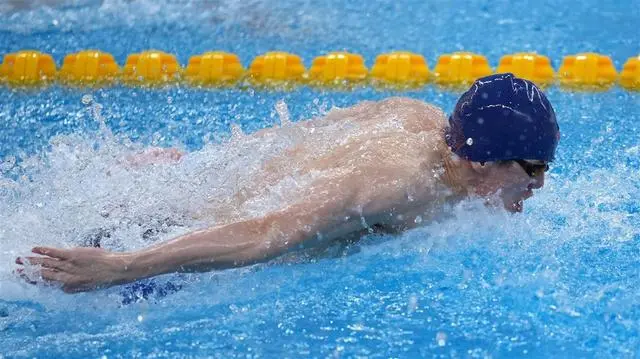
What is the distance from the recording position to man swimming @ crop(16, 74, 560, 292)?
102 inches

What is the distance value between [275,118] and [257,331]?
1.82 m

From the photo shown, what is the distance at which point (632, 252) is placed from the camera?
334cm

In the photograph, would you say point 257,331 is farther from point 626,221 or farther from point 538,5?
point 538,5

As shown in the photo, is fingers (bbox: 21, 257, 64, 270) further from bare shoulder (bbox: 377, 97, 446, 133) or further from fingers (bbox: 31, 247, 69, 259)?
bare shoulder (bbox: 377, 97, 446, 133)

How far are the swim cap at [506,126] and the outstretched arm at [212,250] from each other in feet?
1.40

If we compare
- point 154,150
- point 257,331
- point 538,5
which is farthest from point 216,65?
point 257,331

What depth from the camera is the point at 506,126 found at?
290 cm

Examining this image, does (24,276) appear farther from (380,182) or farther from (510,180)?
(510,180)

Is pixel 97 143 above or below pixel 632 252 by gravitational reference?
above

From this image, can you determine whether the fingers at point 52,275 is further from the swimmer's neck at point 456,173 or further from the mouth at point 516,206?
the mouth at point 516,206

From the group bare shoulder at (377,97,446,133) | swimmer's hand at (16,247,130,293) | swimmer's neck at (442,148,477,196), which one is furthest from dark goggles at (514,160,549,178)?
swimmer's hand at (16,247,130,293)

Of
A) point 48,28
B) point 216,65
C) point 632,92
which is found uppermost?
point 48,28

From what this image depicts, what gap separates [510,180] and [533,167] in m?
0.08

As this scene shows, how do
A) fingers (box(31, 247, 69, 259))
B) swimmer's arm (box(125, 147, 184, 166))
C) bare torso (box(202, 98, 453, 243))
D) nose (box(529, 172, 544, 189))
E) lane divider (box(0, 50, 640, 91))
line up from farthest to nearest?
lane divider (box(0, 50, 640, 91)) → swimmer's arm (box(125, 147, 184, 166)) → nose (box(529, 172, 544, 189)) → bare torso (box(202, 98, 453, 243)) → fingers (box(31, 247, 69, 259))
